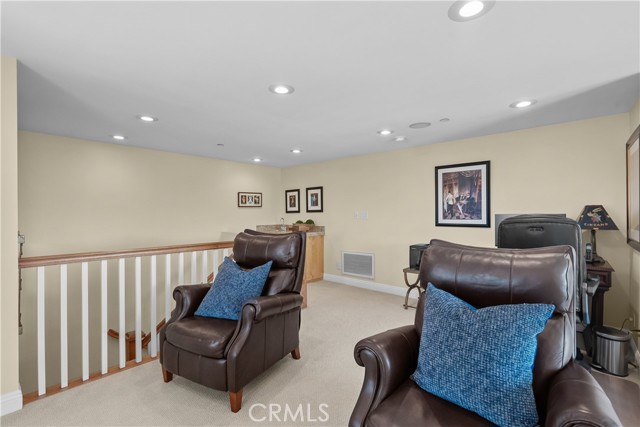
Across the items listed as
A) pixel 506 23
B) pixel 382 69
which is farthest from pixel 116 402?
pixel 506 23

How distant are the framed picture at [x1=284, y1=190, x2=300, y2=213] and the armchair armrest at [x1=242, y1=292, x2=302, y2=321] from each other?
12.6 feet

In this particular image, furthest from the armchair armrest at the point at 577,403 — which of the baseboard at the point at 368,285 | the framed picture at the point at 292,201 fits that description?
the framed picture at the point at 292,201

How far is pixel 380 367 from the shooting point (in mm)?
1322

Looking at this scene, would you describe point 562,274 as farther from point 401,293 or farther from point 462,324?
point 401,293

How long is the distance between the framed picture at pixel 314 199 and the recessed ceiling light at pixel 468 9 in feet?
14.2

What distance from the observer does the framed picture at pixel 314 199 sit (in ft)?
19.1

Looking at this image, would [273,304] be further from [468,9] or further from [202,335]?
[468,9]

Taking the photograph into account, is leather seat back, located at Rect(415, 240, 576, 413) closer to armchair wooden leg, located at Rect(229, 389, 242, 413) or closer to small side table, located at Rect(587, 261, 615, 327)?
armchair wooden leg, located at Rect(229, 389, 242, 413)

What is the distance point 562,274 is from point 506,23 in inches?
49.7

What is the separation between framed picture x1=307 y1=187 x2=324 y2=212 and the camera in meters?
5.81

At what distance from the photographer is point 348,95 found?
8.39 ft

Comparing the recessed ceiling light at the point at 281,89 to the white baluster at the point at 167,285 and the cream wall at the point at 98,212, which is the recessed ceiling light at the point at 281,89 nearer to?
the white baluster at the point at 167,285

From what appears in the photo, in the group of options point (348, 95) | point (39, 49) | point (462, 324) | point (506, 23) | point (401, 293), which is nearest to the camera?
Answer: point (462, 324)

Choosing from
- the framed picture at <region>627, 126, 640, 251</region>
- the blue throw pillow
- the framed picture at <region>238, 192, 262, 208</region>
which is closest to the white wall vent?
the framed picture at <region>238, 192, 262, 208</region>
